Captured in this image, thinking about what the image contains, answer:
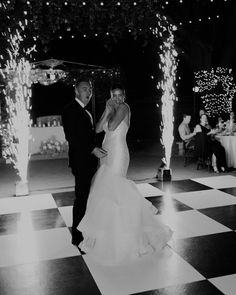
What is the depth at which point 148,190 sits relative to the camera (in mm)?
5234

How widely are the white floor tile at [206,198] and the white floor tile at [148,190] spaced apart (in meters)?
0.27

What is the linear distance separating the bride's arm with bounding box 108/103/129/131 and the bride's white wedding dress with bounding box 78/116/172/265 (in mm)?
380

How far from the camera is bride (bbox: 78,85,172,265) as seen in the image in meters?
2.97

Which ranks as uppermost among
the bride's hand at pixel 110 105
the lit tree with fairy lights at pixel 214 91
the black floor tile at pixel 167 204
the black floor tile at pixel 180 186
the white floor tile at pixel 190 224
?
the lit tree with fairy lights at pixel 214 91

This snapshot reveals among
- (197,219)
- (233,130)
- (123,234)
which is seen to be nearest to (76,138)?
(123,234)

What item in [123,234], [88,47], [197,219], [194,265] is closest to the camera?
[194,265]

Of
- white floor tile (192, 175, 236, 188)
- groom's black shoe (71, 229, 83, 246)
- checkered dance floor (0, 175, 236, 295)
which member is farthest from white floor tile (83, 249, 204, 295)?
white floor tile (192, 175, 236, 188)

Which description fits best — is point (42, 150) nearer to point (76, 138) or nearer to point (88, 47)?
point (88, 47)

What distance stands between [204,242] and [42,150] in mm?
6396

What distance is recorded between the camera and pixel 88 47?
12867 mm

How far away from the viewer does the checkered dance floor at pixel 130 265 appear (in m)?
2.50

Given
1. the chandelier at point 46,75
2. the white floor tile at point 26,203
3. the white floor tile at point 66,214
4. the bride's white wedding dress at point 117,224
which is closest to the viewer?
the bride's white wedding dress at point 117,224

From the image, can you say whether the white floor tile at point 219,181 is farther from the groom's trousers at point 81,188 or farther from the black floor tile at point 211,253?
the groom's trousers at point 81,188

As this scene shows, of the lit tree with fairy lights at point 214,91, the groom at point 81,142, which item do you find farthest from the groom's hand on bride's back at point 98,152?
the lit tree with fairy lights at point 214,91
